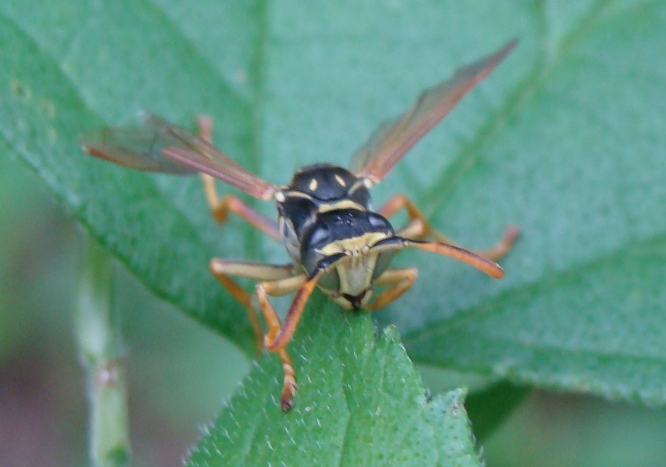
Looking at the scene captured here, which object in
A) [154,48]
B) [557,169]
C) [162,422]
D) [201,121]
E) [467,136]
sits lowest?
[162,422]

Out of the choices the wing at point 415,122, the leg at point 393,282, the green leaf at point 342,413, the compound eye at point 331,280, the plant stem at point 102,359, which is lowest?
the leg at point 393,282

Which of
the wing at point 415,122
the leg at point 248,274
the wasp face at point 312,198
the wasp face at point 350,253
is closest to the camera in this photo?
the wasp face at point 350,253

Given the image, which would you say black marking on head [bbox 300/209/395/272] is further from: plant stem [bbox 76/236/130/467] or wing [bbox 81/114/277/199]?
plant stem [bbox 76/236/130/467]

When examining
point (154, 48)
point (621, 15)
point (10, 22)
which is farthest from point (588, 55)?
point (10, 22)

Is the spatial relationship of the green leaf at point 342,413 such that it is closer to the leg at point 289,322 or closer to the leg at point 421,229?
the leg at point 289,322

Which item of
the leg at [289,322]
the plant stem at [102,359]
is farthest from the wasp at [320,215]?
the plant stem at [102,359]

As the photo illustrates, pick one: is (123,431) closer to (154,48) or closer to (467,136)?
(154,48)

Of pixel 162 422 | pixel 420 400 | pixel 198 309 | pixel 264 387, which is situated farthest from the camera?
pixel 162 422

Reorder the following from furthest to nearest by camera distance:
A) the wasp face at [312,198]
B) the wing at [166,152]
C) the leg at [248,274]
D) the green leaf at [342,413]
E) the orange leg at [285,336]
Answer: the leg at [248,274] → the wasp face at [312,198] → the wing at [166,152] → the orange leg at [285,336] → the green leaf at [342,413]
